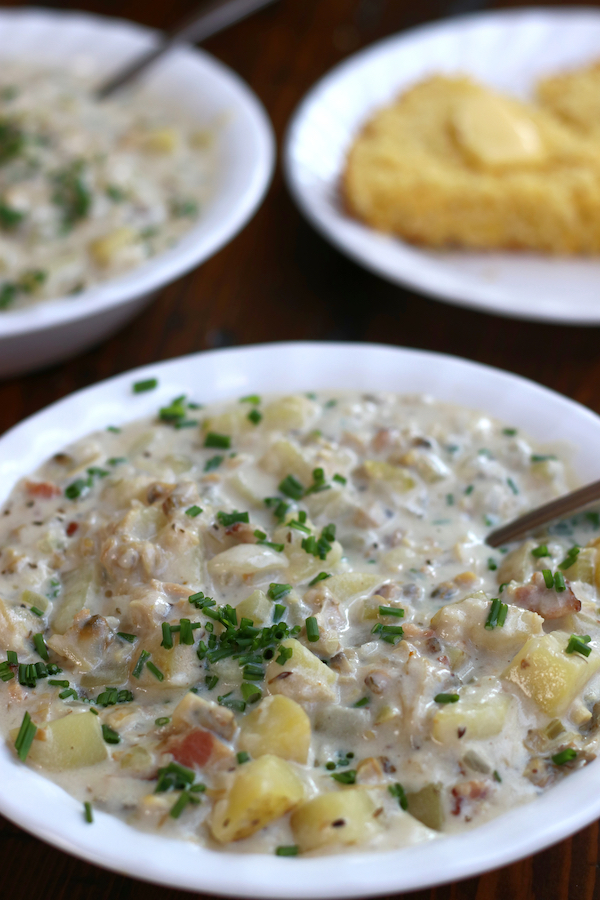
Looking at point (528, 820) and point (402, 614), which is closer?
point (528, 820)

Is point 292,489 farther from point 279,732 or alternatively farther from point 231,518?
point 279,732

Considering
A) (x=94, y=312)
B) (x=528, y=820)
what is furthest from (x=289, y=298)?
(x=528, y=820)

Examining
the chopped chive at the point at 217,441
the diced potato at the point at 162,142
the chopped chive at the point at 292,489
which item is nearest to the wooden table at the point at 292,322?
the diced potato at the point at 162,142

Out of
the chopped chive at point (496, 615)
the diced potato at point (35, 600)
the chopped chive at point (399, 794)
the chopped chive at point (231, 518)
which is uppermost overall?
the chopped chive at point (496, 615)

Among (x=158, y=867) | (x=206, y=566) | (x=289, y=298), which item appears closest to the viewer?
(x=158, y=867)

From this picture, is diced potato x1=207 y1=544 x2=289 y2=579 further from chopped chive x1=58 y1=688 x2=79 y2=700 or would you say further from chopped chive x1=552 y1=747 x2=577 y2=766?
chopped chive x1=552 y1=747 x2=577 y2=766

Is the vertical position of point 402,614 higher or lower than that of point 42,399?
higher

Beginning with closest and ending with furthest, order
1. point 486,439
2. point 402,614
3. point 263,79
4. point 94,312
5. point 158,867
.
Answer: point 158,867 → point 402,614 → point 486,439 → point 94,312 → point 263,79

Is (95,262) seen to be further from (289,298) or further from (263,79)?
(263,79)

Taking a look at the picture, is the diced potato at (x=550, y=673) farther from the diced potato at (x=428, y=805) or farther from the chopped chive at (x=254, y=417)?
the chopped chive at (x=254, y=417)
